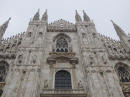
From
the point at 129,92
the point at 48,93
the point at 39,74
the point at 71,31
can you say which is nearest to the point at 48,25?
the point at 71,31

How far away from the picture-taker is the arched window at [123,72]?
15184 mm

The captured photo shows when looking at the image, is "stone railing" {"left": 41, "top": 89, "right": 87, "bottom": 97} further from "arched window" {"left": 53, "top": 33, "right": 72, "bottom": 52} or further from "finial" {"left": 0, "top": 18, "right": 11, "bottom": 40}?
"finial" {"left": 0, "top": 18, "right": 11, "bottom": 40}

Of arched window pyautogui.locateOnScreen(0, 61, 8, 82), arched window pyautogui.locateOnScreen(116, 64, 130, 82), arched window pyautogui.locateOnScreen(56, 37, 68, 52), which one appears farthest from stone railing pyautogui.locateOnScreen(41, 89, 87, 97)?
arched window pyautogui.locateOnScreen(56, 37, 68, 52)

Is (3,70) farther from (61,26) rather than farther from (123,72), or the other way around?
(123,72)

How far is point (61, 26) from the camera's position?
21.9m

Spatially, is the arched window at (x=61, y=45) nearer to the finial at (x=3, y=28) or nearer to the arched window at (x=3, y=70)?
the arched window at (x=3, y=70)

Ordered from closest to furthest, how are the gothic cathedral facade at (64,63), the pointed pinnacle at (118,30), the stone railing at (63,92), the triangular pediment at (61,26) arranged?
the stone railing at (63,92) → the gothic cathedral facade at (64,63) → the pointed pinnacle at (118,30) → the triangular pediment at (61,26)

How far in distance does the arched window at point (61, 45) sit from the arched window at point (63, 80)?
348 cm

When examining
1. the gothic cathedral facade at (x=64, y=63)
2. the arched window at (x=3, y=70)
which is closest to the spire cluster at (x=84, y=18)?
the gothic cathedral facade at (x=64, y=63)

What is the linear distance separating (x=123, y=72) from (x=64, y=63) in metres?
5.83

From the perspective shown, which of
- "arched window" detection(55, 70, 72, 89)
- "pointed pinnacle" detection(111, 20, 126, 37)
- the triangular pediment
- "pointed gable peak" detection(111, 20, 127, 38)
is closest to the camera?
"arched window" detection(55, 70, 72, 89)

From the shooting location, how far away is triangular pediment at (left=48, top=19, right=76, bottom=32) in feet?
67.5

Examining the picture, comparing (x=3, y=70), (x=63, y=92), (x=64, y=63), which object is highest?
(x=64, y=63)

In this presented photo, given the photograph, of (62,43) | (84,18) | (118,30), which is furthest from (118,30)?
(62,43)
